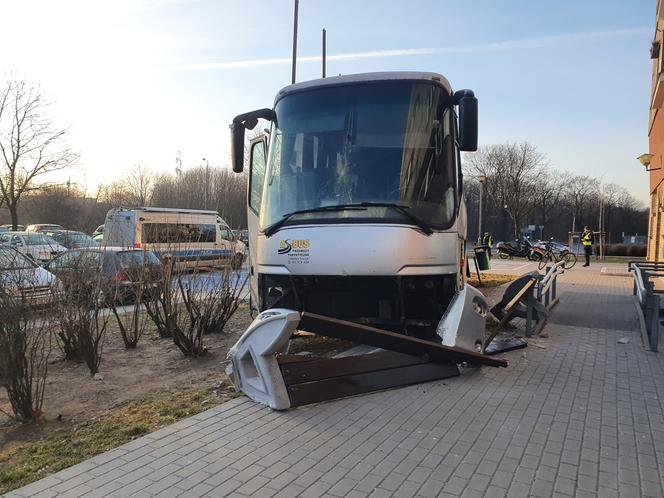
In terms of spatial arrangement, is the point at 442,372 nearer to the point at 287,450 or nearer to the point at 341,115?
the point at 287,450

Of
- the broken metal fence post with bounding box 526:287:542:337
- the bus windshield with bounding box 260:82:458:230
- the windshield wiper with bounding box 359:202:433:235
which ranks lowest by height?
the broken metal fence post with bounding box 526:287:542:337

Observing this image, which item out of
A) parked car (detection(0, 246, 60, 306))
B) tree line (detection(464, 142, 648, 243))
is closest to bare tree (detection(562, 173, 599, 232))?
tree line (detection(464, 142, 648, 243))

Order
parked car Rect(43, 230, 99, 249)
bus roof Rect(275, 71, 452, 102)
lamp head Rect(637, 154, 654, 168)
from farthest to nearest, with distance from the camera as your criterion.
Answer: lamp head Rect(637, 154, 654, 168) → parked car Rect(43, 230, 99, 249) → bus roof Rect(275, 71, 452, 102)

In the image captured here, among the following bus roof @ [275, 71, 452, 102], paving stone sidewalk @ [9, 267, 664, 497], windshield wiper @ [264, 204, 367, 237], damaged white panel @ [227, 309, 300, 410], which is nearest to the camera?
paving stone sidewalk @ [9, 267, 664, 497]

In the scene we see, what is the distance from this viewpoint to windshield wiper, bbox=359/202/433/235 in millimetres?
5535

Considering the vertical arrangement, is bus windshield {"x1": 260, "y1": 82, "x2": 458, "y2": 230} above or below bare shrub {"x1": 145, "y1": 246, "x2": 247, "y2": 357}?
above

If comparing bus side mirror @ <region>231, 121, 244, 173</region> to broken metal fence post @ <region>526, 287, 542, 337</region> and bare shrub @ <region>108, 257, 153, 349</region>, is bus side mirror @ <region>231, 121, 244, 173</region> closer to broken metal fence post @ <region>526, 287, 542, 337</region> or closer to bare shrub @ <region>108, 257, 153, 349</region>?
bare shrub @ <region>108, 257, 153, 349</region>

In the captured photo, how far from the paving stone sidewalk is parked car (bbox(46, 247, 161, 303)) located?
9.78 feet

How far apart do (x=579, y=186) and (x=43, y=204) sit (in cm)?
6824

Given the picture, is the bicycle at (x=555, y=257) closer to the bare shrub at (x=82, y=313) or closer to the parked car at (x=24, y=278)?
the bare shrub at (x=82, y=313)

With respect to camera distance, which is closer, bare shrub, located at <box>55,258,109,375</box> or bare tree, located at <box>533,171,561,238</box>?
bare shrub, located at <box>55,258,109,375</box>

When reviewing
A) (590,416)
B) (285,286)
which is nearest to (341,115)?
(285,286)

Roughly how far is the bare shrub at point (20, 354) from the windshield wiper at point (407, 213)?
3564 millimetres

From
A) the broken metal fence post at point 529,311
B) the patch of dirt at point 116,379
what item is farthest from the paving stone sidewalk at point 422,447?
the broken metal fence post at point 529,311
